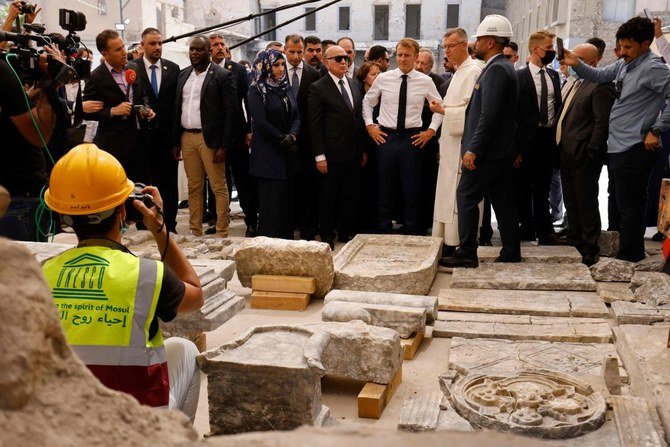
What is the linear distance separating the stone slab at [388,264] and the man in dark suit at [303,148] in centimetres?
110

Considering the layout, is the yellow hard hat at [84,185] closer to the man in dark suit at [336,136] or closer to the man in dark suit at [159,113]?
the man in dark suit at [336,136]

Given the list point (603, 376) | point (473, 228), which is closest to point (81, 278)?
point (603, 376)

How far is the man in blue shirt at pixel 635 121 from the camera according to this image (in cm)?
605

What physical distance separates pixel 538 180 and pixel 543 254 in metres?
1.21

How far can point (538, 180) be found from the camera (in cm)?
752

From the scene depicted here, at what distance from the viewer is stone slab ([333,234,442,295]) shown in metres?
5.71

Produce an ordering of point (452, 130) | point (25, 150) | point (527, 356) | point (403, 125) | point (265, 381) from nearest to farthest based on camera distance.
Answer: point (265, 381), point (25, 150), point (527, 356), point (452, 130), point (403, 125)

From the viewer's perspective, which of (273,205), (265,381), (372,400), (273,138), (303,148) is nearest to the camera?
(265,381)

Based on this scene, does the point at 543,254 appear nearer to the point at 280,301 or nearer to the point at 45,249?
the point at 280,301

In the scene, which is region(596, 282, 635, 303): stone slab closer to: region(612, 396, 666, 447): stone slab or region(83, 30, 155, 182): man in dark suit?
region(612, 396, 666, 447): stone slab

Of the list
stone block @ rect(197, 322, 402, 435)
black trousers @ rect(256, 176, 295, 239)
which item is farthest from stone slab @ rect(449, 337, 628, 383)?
black trousers @ rect(256, 176, 295, 239)

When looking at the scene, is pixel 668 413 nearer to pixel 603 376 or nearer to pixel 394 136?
pixel 603 376

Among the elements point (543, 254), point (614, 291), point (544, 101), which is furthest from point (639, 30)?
point (614, 291)

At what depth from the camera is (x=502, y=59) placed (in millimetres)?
6031
